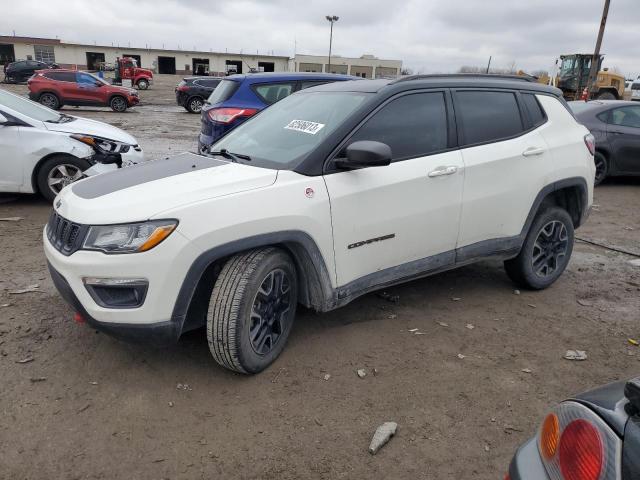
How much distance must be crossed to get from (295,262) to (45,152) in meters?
4.64

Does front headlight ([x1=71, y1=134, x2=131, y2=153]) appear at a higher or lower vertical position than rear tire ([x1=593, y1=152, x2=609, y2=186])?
higher

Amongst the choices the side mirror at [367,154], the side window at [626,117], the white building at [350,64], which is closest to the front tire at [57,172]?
the side mirror at [367,154]

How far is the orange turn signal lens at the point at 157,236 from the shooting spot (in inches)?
101

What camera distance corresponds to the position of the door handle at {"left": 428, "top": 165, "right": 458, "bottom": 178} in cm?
349

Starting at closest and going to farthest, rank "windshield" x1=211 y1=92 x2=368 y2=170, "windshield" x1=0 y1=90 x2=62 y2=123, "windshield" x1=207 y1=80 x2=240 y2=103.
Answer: "windshield" x1=211 y1=92 x2=368 y2=170
"windshield" x1=0 y1=90 x2=62 y2=123
"windshield" x1=207 y1=80 x2=240 y2=103

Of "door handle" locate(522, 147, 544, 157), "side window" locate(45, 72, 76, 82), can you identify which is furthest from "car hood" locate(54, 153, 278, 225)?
"side window" locate(45, 72, 76, 82)

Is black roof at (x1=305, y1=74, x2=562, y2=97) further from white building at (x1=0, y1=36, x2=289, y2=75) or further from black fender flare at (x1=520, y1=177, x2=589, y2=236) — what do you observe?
white building at (x1=0, y1=36, x2=289, y2=75)

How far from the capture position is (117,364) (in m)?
3.15

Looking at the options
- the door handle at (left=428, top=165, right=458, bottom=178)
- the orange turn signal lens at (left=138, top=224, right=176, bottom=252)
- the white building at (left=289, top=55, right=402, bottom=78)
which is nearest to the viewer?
the orange turn signal lens at (left=138, top=224, right=176, bottom=252)

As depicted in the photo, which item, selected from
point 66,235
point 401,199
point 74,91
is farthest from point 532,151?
point 74,91

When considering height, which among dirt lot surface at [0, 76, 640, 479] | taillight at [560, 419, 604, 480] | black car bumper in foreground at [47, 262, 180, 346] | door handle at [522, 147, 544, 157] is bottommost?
dirt lot surface at [0, 76, 640, 479]

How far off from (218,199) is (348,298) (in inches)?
42.9

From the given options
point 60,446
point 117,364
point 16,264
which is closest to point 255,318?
point 117,364

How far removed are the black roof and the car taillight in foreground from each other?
2.49 meters
